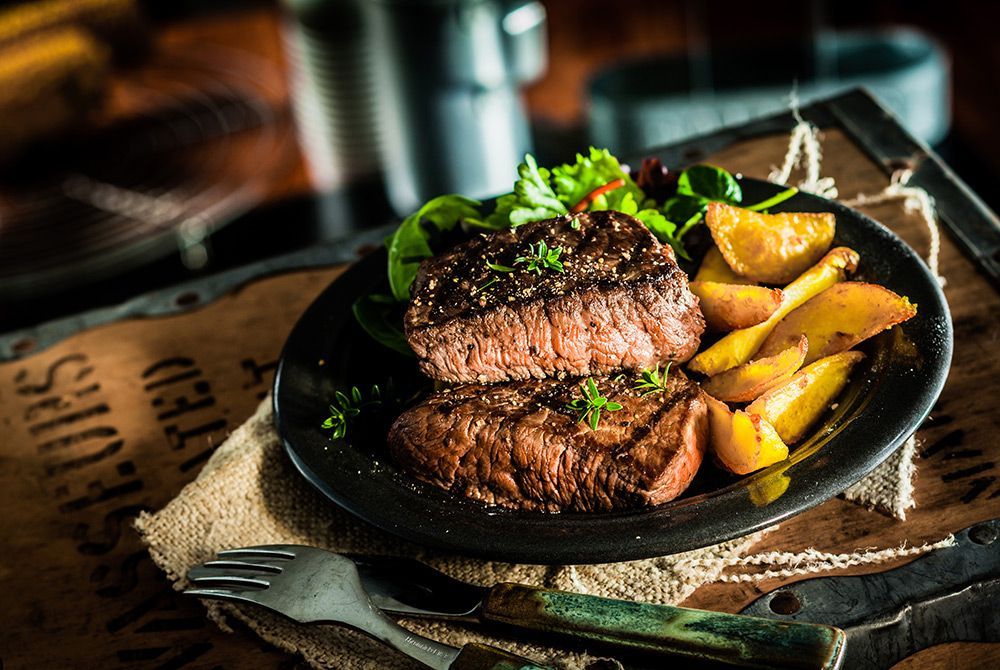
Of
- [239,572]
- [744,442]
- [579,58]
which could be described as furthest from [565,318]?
[579,58]

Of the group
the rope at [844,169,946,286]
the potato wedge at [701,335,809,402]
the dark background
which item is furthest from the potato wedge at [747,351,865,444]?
the dark background

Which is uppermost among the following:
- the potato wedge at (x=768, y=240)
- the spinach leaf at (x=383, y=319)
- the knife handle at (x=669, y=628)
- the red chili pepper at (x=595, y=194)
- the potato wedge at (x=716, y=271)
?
the red chili pepper at (x=595, y=194)

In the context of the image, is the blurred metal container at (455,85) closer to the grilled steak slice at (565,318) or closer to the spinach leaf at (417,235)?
the spinach leaf at (417,235)

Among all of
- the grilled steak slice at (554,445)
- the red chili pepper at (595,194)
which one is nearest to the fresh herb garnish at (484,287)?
the grilled steak slice at (554,445)

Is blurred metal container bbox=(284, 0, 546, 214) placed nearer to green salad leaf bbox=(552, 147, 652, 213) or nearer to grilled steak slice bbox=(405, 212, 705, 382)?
green salad leaf bbox=(552, 147, 652, 213)

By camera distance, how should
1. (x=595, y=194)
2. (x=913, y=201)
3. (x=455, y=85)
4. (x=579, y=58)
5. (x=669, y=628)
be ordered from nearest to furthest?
(x=669, y=628) < (x=595, y=194) < (x=913, y=201) < (x=455, y=85) < (x=579, y=58)

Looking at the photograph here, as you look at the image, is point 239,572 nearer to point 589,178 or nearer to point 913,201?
point 589,178
